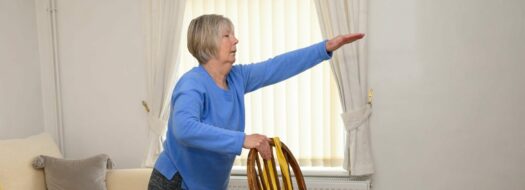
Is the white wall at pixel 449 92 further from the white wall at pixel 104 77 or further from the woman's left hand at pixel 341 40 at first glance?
the white wall at pixel 104 77

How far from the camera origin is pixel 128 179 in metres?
2.64

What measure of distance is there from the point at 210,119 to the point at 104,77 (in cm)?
195

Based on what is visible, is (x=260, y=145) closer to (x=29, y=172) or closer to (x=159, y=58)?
(x=159, y=58)

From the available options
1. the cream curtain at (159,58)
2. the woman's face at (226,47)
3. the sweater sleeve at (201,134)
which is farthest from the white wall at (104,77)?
the sweater sleeve at (201,134)

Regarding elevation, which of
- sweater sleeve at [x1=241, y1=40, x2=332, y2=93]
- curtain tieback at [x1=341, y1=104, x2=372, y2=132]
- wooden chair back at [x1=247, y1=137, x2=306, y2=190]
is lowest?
curtain tieback at [x1=341, y1=104, x2=372, y2=132]

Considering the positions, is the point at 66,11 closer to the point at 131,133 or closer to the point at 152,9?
the point at 152,9

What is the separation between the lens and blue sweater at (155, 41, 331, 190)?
120 cm

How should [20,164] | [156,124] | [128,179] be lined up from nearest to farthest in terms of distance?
1. [20,164]
2. [128,179]
3. [156,124]

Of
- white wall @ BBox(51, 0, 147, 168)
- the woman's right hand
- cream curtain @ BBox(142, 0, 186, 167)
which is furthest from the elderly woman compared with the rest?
white wall @ BBox(51, 0, 147, 168)

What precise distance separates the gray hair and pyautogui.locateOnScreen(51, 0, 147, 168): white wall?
5.28 feet

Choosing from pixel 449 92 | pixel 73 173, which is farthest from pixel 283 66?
pixel 73 173

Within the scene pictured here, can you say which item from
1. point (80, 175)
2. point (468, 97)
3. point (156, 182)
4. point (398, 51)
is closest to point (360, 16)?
point (398, 51)

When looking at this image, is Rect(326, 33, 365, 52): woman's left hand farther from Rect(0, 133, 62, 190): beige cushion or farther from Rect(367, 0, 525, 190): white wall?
Rect(0, 133, 62, 190): beige cushion

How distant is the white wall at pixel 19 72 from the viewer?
291 centimetres
